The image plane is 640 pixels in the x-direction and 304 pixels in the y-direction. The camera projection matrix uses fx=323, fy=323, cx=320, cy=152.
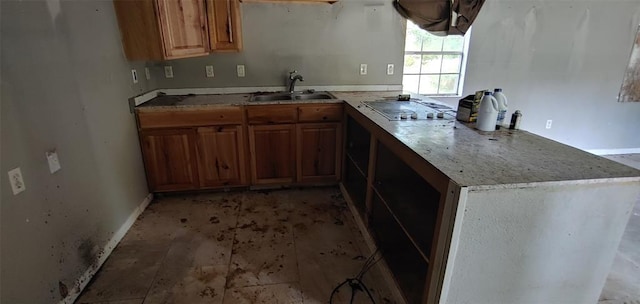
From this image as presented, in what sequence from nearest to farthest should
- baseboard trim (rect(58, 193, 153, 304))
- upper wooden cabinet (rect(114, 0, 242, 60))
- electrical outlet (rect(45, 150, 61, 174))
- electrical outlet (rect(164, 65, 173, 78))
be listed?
electrical outlet (rect(45, 150, 61, 174)) → baseboard trim (rect(58, 193, 153, 304)) → upper wooden cabinet (rect(114, 0, 242, 60)) → electrical outlet (rect(164, 65, 173, 78))

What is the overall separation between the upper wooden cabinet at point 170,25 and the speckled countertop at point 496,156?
5.30ft

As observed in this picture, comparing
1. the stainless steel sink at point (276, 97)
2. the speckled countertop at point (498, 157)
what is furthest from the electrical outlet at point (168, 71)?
the speckled countertop at point (498, 157)

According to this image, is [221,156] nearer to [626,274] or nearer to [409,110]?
[409,110]

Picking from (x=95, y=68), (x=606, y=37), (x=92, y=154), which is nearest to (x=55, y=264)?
(x=92, y=154)

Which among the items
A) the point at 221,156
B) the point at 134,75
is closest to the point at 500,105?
the point at 221,156

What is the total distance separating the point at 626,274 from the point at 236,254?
249 cm

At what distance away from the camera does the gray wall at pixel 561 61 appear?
3.68 m

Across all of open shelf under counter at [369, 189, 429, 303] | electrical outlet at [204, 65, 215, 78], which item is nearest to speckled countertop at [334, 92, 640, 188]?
open shelf under counter at [369, 189, 429, 303]

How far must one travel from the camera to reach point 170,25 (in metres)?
2.38

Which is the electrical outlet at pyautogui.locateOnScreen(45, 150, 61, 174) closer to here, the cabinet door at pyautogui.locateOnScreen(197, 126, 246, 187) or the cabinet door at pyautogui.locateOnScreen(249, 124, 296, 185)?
the cabinet door at pyautogui.locateOnScreen(197, 126, 246, 187)

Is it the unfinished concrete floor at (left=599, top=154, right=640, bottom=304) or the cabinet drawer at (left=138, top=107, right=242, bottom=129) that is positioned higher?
the cabinet drawer at (left=138, top=107, right=242, bottom=129)

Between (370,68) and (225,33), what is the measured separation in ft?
4.80

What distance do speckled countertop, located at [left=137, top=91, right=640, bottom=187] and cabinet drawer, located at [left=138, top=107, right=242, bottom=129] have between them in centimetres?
132

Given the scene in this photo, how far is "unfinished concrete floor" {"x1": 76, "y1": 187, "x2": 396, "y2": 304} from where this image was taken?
1.82m
